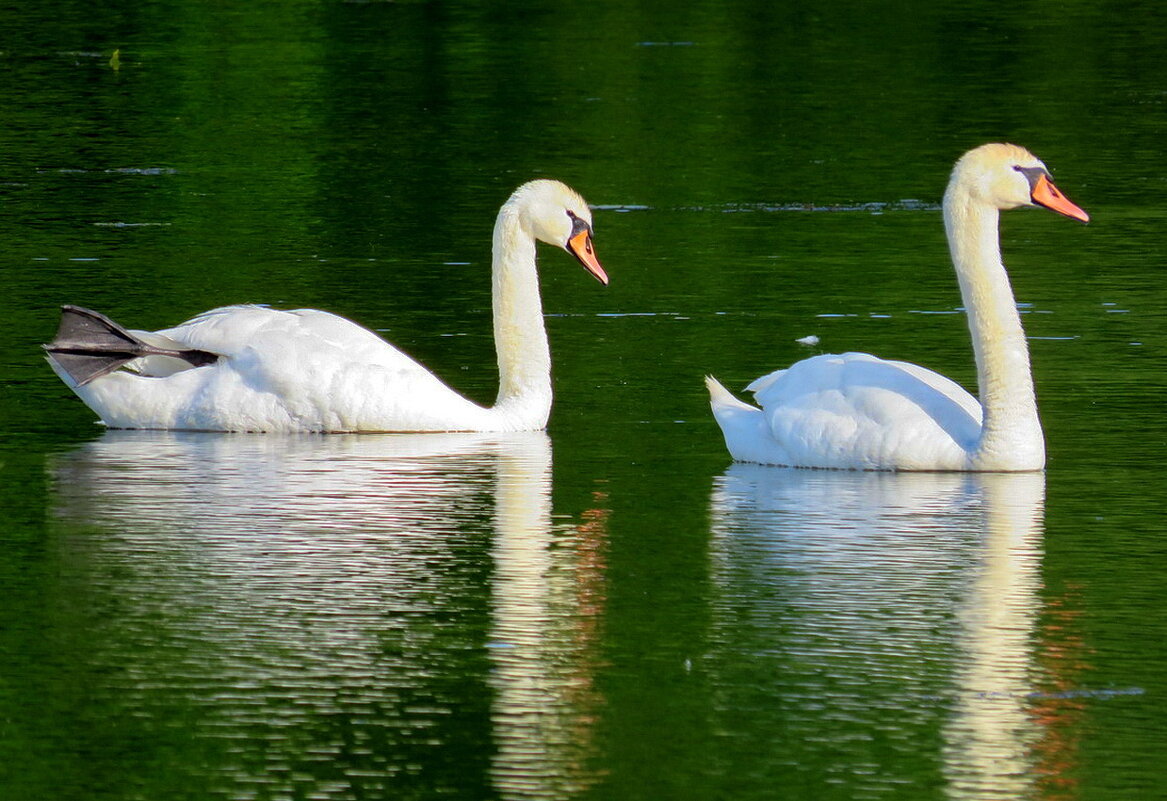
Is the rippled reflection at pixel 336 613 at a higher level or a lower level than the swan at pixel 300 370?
lower

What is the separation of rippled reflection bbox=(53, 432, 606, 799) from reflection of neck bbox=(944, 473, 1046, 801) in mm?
933

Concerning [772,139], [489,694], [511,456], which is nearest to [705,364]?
[511,456]

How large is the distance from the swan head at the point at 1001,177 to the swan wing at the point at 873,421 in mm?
757

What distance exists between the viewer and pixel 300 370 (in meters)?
10.7

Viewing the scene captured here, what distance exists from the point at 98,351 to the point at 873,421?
339 cm

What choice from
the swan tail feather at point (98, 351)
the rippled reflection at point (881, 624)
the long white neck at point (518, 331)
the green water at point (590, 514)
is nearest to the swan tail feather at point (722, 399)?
the green water at point (590, 514)

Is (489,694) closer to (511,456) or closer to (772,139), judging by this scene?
(511,456)

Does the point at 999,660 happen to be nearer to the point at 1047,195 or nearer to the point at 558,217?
the point at 1047,195

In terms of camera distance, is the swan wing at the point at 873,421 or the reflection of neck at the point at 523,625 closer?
the reflection of neck at the point at 523,625

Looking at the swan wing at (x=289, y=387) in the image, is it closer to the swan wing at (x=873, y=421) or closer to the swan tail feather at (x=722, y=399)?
the swan tail feather at (x=722, y=399)

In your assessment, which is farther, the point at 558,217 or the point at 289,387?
the point at 558,217

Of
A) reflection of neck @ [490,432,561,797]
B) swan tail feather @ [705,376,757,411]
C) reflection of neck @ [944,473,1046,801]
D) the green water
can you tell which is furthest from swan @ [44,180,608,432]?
reflection of neck @ [944,473,1046,801]

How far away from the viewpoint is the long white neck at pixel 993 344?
9.62 m

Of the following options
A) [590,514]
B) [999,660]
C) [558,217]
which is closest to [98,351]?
[558,217]
